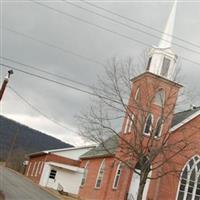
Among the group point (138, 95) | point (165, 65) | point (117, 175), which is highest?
point (165, 65)

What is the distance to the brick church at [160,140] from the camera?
35.8 metres

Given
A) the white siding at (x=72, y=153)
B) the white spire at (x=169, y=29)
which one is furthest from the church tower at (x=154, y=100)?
the white siding at (x=72, y=153)

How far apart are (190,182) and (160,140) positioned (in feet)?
17.3

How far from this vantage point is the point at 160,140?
120 feet

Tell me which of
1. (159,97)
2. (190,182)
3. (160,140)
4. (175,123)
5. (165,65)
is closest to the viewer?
(160,140)

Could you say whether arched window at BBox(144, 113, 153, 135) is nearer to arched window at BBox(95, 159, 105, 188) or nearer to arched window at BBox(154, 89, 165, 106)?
arched window at BBox(154, 89, 165, 106)

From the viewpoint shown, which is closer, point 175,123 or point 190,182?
point 190,182

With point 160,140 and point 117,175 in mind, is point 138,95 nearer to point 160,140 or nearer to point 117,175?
point 160,140

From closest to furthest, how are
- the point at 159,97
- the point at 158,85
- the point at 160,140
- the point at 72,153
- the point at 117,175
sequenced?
1. the point at 158,85
2. the point at 160,140
3. the point at 159,97
4. the point at 117,175
5. the point at 72,153

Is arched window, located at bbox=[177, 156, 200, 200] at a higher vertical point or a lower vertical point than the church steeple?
lower

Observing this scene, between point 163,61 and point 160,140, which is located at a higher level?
point 163,61

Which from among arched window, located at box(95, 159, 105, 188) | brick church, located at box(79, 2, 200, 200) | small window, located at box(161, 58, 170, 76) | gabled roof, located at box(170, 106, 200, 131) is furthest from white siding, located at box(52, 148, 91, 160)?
small window, located at box(161, 58, 170, 76)

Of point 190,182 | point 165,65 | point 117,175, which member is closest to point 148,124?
point 117,175

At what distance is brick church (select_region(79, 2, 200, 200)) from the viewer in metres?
35.8
